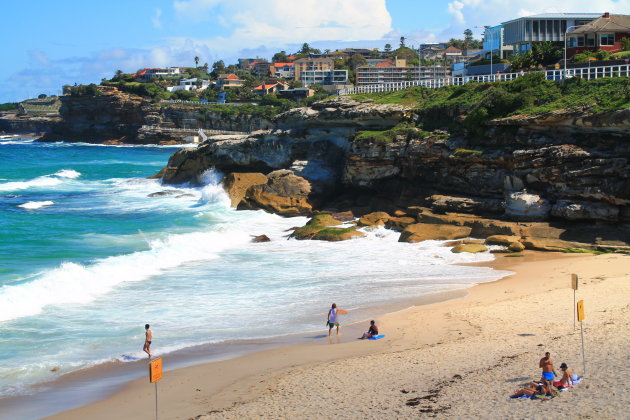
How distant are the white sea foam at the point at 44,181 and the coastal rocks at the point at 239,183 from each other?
20.8m

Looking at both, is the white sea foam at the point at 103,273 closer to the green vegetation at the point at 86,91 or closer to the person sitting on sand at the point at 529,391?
the person sitting on sand at the point at 529,391

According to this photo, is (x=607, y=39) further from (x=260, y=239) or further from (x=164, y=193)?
(x=164, y=193)

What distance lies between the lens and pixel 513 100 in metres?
29.7

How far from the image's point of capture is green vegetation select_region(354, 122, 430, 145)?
Answer: 32763mm

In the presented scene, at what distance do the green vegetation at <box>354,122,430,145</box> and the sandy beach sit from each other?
15.4 m

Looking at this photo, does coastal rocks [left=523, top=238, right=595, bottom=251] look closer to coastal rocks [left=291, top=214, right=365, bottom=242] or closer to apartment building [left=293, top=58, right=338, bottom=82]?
coastal rocks [left=291, top=214, right=365, bottom=242]

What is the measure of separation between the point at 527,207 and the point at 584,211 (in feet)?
7.52

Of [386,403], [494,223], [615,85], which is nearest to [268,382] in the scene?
[386,403]

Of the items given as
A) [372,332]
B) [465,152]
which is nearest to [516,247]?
[465,152]

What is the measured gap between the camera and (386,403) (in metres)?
11.7

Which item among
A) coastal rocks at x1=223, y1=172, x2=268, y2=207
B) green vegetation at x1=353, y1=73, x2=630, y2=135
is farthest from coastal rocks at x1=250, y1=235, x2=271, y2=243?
coastal rocks at x1=223, y1=172, x2=268, y2=207

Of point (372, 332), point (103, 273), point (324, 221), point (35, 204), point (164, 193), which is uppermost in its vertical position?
point (164, 193)

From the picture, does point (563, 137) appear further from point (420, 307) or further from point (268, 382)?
point (268, 382)

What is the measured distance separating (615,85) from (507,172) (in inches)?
224
